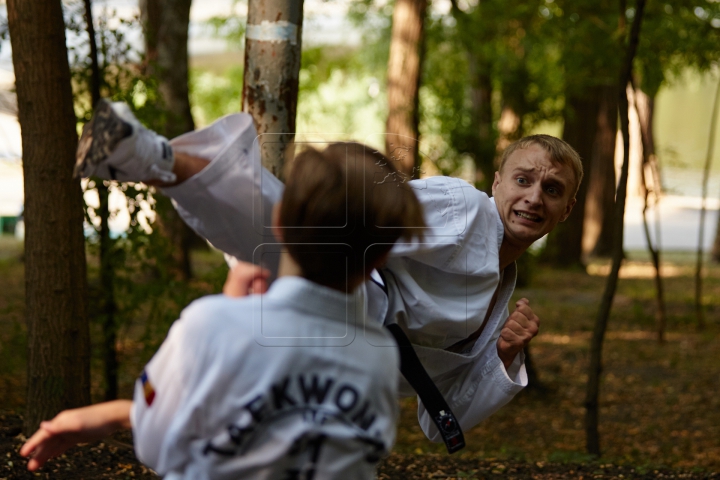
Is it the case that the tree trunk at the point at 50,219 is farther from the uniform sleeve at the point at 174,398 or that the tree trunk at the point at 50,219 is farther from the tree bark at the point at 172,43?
the tree bark at the point at 172,43

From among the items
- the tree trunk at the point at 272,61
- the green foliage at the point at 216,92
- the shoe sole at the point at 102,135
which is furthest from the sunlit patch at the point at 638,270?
the green foliage at the point at 216,92

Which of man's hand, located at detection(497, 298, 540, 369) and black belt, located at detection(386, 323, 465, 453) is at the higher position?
man's hand, located at detection(497, 298, 540, 369)

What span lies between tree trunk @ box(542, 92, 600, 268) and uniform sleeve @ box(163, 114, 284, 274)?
12.8m

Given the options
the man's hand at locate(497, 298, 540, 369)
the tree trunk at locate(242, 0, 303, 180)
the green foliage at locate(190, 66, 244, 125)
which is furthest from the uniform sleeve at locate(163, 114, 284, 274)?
the green foliage at locate(190, 66, 244, 125)

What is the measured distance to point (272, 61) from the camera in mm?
3236

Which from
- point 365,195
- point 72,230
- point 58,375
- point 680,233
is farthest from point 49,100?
point 680,233

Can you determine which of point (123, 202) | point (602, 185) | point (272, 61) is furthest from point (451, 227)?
point (602, 185)

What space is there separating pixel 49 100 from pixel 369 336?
260cm

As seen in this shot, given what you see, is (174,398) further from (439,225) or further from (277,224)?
(439,225)

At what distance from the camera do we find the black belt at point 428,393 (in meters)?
2.35

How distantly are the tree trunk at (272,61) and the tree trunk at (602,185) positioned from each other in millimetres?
13480

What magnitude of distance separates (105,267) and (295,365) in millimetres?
3598

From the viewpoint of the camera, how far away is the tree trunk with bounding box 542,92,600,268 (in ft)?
47.7

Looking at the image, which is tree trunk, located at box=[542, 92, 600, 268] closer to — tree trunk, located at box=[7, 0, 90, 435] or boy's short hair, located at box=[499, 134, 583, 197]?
tree trunk, located at box=[7, 0, 90, 435]
